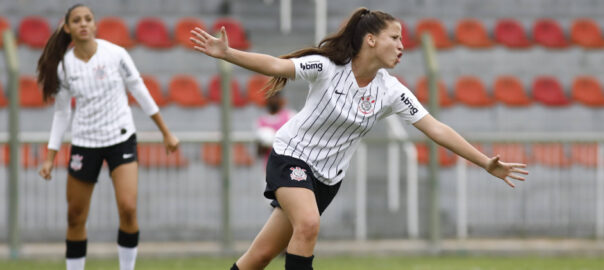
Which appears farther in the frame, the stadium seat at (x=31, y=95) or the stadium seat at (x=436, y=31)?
the stadium seat at (x=436, y=31)

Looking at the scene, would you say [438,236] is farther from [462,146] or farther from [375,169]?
[462,146]

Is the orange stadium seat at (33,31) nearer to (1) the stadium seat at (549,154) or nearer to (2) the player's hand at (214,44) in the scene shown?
(1) the stadium seat at (549,154)

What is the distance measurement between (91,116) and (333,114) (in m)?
2.39

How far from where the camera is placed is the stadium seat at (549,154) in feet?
41.5

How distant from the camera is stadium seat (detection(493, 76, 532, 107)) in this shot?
15812 millimetres

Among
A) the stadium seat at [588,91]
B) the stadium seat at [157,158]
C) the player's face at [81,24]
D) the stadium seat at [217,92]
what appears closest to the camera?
the player's face at [81,24]

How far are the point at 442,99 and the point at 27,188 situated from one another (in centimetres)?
639

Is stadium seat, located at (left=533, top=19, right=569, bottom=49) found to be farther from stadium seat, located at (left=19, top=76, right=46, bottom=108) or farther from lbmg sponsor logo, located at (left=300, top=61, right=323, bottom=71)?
lbmg sponsor logo, located at (left=300, top=61, right=323, bottom=71)

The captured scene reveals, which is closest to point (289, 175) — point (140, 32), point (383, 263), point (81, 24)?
point (81, 24)

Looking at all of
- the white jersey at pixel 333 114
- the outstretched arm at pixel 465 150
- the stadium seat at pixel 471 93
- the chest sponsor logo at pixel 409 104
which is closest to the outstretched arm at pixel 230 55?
the white jersey at pixel 333 114

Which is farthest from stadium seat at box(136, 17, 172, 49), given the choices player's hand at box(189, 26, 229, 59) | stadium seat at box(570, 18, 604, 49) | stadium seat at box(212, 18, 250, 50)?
player's hand at box(189, 26, 229, 59)

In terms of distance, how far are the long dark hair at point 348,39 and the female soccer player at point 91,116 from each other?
1.86m

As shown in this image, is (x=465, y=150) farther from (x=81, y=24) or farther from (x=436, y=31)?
(x=436, y=31)

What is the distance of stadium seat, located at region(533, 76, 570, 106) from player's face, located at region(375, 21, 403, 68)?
10.4 m
